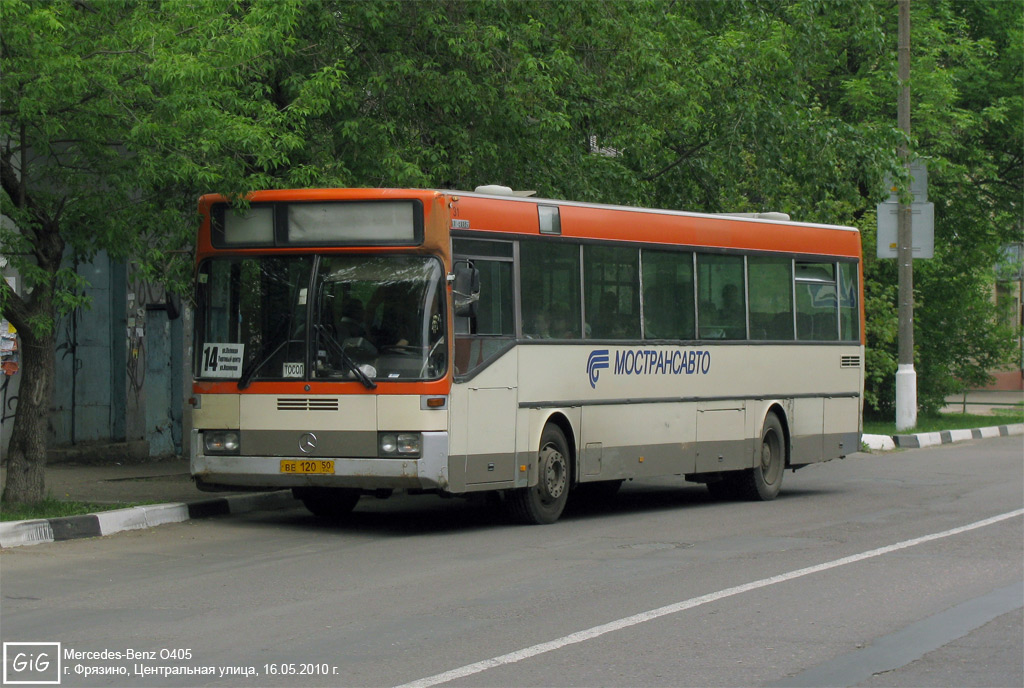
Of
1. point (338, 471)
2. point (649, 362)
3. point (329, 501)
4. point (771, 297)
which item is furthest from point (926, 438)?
point (338, 471)

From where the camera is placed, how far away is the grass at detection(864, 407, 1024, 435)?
25797 mm

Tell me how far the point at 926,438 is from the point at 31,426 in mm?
16887

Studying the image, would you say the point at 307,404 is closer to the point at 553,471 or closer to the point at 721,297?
the point at 553,471

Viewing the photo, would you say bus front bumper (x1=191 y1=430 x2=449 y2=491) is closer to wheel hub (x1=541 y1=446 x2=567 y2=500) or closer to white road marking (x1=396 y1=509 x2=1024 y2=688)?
wheel hub (x1=541 y1=446 x2=567 y2=500)

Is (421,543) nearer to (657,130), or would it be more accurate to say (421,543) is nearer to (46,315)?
(46,315)

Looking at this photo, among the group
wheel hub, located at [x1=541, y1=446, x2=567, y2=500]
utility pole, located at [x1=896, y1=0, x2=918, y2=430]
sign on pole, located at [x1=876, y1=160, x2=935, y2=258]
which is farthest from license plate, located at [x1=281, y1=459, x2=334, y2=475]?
sign on pole, located at [x1=876, y1=160, x2=935, y2=258]

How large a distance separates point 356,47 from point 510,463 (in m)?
5.51

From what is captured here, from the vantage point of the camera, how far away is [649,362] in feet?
46.2

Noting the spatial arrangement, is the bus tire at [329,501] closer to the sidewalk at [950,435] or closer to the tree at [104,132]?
the tree at [104,132]

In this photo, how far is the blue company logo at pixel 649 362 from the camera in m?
13.4

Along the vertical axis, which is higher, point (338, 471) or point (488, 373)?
point (488, 373)

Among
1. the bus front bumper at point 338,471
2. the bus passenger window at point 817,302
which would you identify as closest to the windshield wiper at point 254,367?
the bus front bumper at point 338,471

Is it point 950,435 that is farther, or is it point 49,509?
point 950,435

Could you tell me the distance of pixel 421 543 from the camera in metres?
11.6
